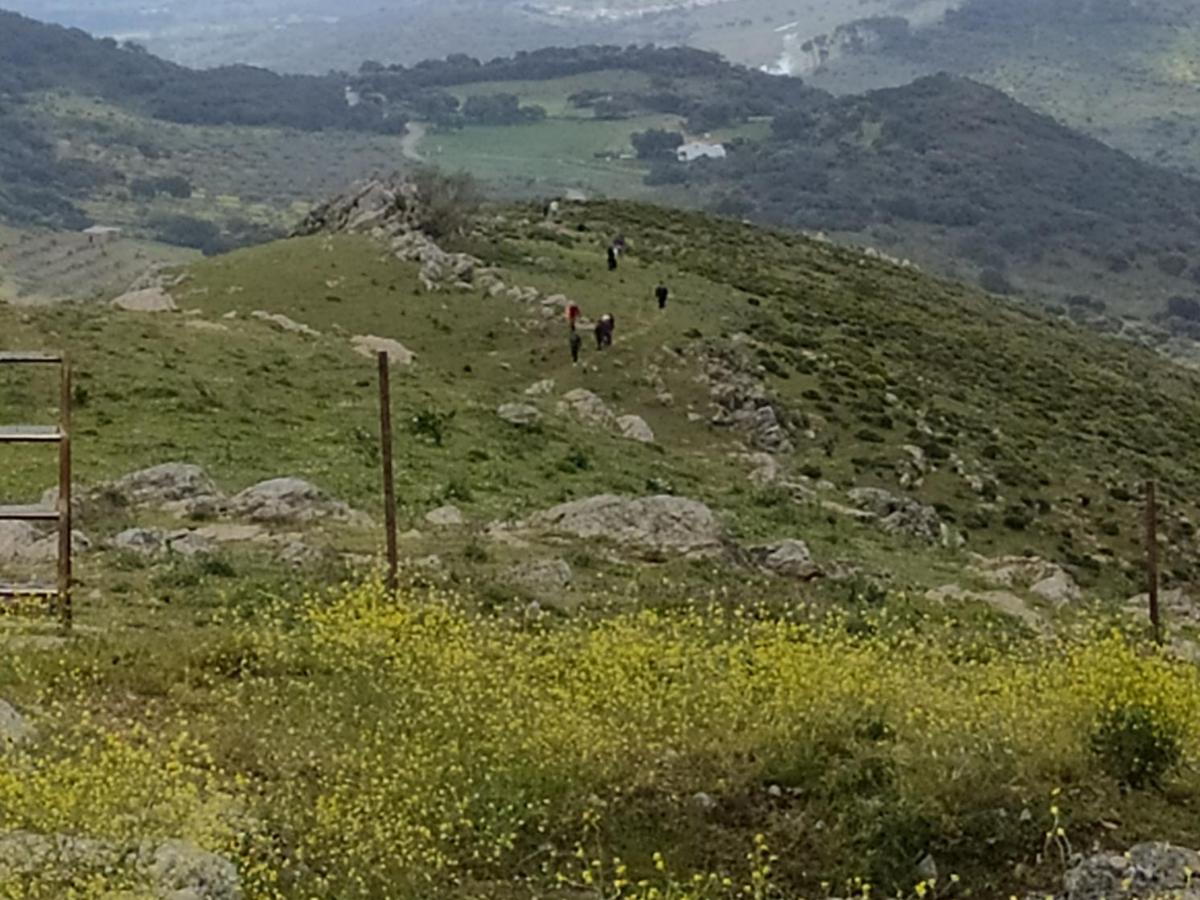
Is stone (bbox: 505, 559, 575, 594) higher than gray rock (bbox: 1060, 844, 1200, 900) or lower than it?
lower

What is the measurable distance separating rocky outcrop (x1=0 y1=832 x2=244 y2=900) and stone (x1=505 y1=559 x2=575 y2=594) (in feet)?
32.6

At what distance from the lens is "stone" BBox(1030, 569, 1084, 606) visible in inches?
1023

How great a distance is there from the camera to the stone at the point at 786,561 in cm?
2350

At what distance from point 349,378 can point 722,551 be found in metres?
17.4

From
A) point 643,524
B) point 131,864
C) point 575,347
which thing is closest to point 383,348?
point 575,347

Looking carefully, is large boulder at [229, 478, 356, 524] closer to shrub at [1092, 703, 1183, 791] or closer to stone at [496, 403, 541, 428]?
stone at [496, 403, 541, 428]

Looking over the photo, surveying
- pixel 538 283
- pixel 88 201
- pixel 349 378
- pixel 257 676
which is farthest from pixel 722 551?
pixel 88 201

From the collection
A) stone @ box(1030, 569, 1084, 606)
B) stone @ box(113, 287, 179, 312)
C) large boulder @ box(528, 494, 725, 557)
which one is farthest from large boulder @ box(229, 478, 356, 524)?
stone @ box(113, 287, 179, 312)

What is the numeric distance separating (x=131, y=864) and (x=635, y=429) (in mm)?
31172

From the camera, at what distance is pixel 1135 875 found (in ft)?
30.8

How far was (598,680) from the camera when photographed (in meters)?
12.5

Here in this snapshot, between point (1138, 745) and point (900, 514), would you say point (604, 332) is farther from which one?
point (1138, 745)

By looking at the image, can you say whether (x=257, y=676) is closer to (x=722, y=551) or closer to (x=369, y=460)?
(x=722, y=551)

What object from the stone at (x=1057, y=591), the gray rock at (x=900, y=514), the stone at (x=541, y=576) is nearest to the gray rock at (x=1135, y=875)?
the stone at (x=541, y=576)
